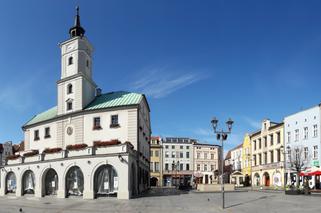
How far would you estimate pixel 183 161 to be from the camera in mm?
105938

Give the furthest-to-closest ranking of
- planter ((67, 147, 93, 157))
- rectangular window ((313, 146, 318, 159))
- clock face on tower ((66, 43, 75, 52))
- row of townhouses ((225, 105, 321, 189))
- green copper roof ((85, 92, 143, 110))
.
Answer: row of townhouses ((225, 105, 321, 189)) < rectangular window ((313, 146, 318, 159)) < clock face on tower ((66, 43, 75, 52)) < green copper roof ((85, 92, 143, 110)) < planter ((67, 147, 93, 157))

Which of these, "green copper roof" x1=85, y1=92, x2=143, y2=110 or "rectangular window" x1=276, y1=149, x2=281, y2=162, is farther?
"rectangular window" x1=276, y1=149, x2=281, y2=162

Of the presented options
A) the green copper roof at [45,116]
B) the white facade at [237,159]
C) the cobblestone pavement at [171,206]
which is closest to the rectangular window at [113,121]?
the cobblestone pavement at [171,206]

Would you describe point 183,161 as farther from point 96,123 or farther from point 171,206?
point 171,206

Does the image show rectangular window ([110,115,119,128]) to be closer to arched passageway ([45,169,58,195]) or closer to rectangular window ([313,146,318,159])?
arched passageway ([45,169,58,195])

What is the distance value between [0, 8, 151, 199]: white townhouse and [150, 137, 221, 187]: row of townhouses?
175 ft

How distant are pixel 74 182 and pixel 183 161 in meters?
69.1

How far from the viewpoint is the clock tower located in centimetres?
4688


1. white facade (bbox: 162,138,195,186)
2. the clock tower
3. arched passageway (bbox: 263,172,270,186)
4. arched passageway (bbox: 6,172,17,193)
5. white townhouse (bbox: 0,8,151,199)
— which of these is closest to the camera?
white townhouse (bbox: 0,8,151,199)

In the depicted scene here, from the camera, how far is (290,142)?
62.7m

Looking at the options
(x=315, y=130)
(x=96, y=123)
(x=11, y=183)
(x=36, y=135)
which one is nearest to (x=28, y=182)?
(x=11, y=183)

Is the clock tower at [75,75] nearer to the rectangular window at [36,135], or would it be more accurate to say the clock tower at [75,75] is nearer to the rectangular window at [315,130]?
the rectangular window at [36,135]

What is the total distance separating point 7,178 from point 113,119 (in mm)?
16891

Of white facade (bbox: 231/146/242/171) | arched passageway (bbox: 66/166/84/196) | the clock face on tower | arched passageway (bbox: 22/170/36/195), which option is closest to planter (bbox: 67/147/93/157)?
arched passageway (bbox: 66/166/84/196)
